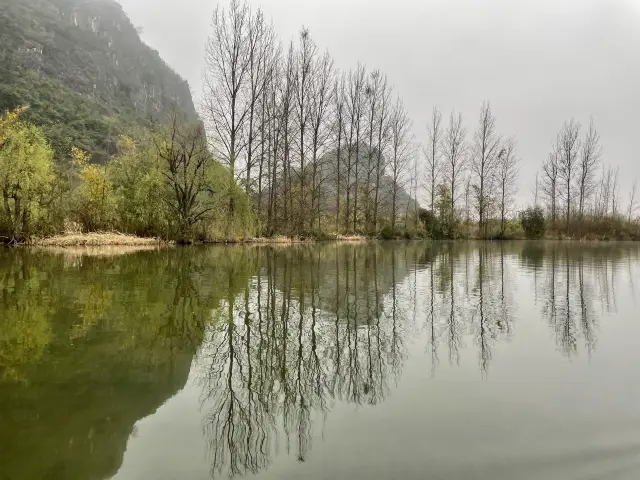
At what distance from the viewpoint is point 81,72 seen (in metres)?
96.2

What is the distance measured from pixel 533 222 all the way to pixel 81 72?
334ft

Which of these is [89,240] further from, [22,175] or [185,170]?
[185,170]

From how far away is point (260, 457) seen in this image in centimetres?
197

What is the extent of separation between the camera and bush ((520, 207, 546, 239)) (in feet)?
124

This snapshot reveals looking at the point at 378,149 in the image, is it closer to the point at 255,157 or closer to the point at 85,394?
the point at 255,157

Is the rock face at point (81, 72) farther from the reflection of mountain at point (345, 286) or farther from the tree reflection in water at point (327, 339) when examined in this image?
the tree reflection in water at point (327, 339)

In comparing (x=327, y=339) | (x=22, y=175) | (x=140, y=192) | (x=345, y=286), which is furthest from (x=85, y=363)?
(x=140, y=192)

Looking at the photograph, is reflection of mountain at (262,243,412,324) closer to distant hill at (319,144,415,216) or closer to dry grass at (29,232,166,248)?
dry grass at (29,232,166,248)

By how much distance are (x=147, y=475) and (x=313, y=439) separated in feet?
2.56

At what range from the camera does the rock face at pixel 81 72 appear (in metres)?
57.8

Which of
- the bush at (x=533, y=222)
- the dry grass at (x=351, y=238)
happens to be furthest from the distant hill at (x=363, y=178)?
the bush at (x=533, y=222)

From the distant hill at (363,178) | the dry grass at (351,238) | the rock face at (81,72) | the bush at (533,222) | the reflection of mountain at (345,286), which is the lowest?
the reflection of mountain at (345,286)

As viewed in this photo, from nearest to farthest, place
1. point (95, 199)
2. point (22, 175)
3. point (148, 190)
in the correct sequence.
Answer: point (22, 175) → point (95, 199) → point (148, 190)

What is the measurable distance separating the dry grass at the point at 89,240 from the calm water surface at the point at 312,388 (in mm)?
11386
